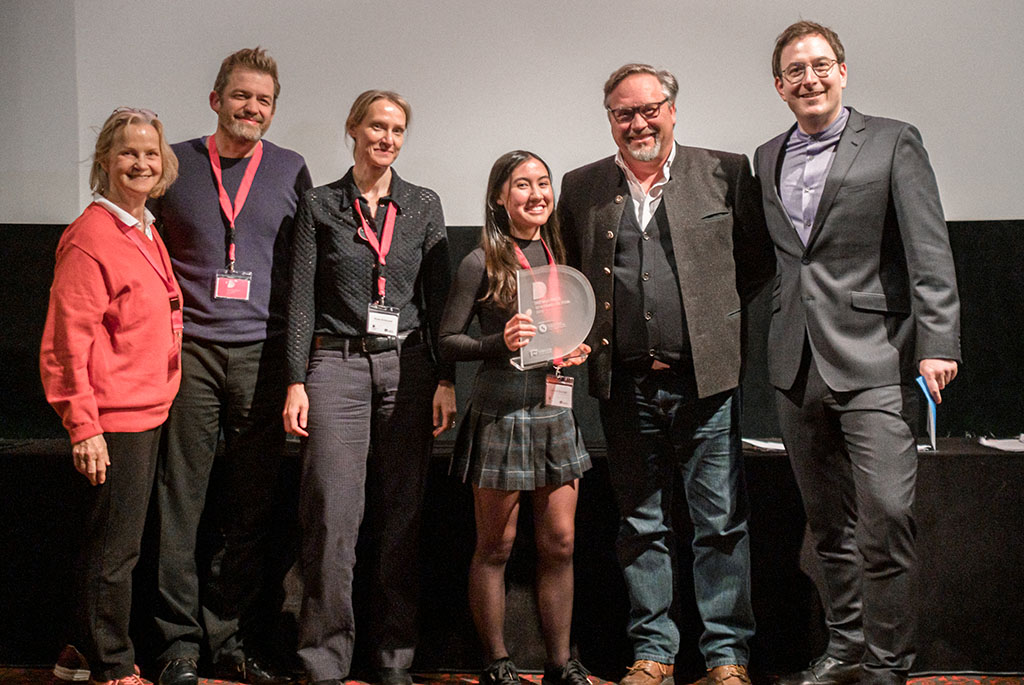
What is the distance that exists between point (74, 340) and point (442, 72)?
190 centimetres

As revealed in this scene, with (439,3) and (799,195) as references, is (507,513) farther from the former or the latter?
(439,3)

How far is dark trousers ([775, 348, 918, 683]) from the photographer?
7.43 feet

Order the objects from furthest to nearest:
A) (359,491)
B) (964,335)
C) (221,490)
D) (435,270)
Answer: (964,335) → (221,490) → (435,270) → (359,491)

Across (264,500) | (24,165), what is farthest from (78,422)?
(24,165)

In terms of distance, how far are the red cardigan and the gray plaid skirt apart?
0.99m

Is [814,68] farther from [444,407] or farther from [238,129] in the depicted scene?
[238,129]

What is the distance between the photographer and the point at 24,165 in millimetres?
3408

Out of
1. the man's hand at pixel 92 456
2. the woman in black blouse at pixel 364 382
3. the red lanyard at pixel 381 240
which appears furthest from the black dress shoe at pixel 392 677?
the red lanyard at pixel 381 240

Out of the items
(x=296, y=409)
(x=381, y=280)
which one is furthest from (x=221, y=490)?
(x=381, y=280)

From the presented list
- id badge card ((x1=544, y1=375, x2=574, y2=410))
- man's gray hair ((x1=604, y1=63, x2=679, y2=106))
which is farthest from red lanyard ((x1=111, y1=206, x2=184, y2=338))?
man's gray hair ((x1=604, y1=63, x2=679, y2=106))

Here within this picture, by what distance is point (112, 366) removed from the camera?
7.79 ft

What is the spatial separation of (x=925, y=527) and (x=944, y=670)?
1.66 feet

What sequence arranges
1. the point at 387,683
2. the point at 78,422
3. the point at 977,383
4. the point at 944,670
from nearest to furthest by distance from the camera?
the point at 78,422, the point at 387,683, the point at 944,670, the point at 977,383

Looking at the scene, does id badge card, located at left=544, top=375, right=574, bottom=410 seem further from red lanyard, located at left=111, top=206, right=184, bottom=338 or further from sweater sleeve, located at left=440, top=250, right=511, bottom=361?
red lanyard, located at left=111, top=206, right=184, bottom=338
